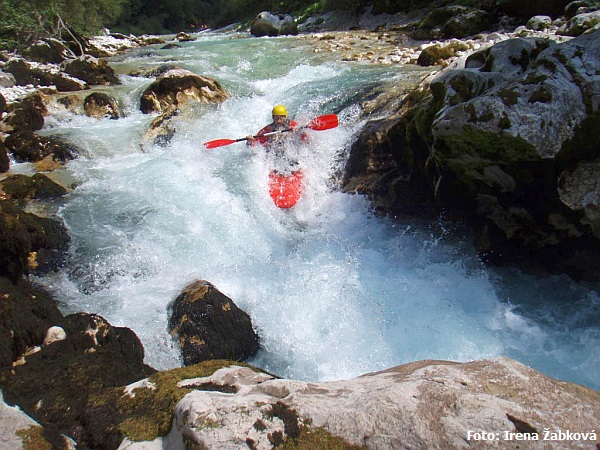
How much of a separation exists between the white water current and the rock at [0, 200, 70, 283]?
0.54 ft

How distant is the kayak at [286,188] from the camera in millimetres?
5789

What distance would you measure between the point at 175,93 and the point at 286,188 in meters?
4.26

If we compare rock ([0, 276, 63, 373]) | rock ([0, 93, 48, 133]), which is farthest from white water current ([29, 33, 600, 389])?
rock ([0, 93, 48, 133])

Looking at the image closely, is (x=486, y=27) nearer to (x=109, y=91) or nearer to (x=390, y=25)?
(x=390, y=25)

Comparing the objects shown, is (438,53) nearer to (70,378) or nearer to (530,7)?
(530,7)

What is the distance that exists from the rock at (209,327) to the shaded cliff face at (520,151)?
259cm

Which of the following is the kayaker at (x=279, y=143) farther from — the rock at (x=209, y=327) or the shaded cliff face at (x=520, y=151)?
the rock at (x=209, y=327)

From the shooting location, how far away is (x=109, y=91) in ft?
31.3

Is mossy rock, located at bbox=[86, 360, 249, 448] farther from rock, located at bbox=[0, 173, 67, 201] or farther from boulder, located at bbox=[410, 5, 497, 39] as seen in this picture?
boulder, located at bbox=[410, 5, 497, 39]

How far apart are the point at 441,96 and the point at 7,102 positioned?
8.90 metres

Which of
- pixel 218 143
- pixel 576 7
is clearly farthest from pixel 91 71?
pixel 576 7

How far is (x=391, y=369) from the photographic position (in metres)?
2.05

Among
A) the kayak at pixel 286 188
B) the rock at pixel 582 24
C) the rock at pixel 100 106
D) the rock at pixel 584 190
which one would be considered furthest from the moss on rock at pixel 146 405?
the rock at pixel 582 24

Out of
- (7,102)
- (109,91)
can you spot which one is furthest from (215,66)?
(7,102)
